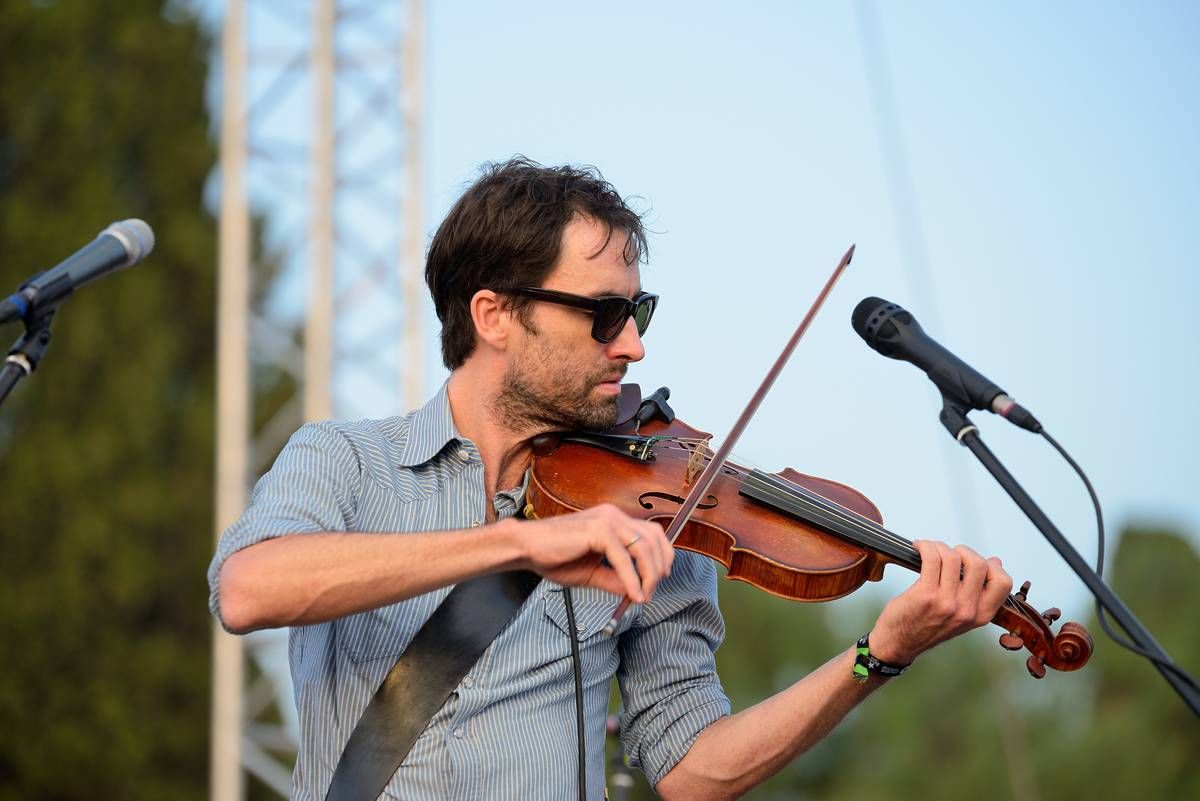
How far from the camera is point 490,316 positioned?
121 inches

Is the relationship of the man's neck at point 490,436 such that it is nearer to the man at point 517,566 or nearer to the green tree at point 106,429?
the man at point 517,566

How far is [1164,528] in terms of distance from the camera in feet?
49.7

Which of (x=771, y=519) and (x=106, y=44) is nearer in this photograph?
(x=771, y=519)

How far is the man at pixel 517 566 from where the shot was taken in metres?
2.13

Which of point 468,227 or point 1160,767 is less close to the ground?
point 468,227

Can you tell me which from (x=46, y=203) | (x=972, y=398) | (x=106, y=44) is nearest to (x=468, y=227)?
(x=972, y=398)

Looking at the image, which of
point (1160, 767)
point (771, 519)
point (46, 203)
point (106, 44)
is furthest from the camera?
point (106, 44)

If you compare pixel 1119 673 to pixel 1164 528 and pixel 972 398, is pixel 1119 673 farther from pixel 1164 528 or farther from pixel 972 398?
pixel 972 398

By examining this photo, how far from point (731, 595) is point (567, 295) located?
42.0 ft

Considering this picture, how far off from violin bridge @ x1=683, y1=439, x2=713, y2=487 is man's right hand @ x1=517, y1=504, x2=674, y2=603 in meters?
0.93

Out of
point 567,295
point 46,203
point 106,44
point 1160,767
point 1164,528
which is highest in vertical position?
point 567,295

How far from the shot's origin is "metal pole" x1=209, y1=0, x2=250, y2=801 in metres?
6.49

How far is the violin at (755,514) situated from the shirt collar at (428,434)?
201mm

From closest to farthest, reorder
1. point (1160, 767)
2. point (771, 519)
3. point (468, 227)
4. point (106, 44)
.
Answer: point (771, 519), point (468, 227), point (1160, 767), point (106, 44)
